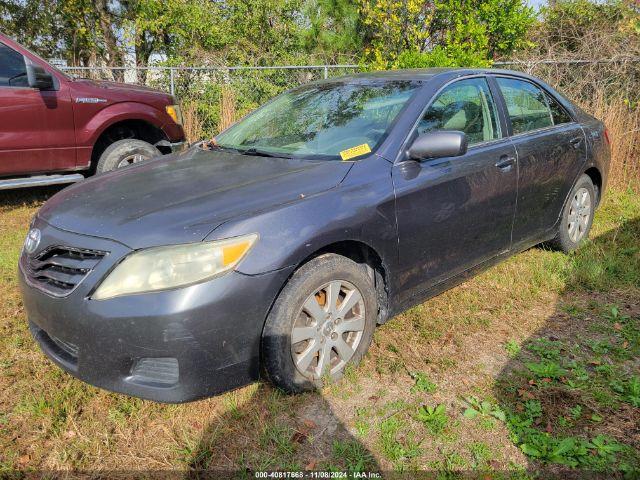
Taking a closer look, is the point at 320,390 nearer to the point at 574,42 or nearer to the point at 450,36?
the point at 450,36

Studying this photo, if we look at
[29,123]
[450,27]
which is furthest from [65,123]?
[450,27]

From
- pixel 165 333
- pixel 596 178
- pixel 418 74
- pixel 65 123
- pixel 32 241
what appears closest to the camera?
pixel 165 333

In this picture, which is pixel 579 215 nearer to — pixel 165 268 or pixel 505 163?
pixel 505 163

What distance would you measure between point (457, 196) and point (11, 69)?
4.81 metres

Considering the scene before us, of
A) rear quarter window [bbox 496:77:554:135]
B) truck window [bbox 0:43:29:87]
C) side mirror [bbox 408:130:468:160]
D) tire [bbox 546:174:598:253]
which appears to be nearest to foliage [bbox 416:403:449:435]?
side mirror [bbox 408:130:468:160]

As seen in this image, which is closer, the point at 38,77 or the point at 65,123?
the point at 38,77

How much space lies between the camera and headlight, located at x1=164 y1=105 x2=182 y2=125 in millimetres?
6336

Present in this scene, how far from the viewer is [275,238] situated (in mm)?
2281

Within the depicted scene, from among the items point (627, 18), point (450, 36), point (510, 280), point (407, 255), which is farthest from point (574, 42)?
point (407, 255)

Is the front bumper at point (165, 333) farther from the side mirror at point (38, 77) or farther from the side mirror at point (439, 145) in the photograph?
the side mirror at point (38, 77)

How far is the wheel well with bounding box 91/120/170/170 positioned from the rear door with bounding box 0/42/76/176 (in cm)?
39

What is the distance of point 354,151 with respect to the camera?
2842 mm

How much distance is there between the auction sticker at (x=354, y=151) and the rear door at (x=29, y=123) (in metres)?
4.02

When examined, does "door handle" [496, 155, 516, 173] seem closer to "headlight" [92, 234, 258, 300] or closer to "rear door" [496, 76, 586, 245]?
"rear door" [496, 76, 586, 245]
